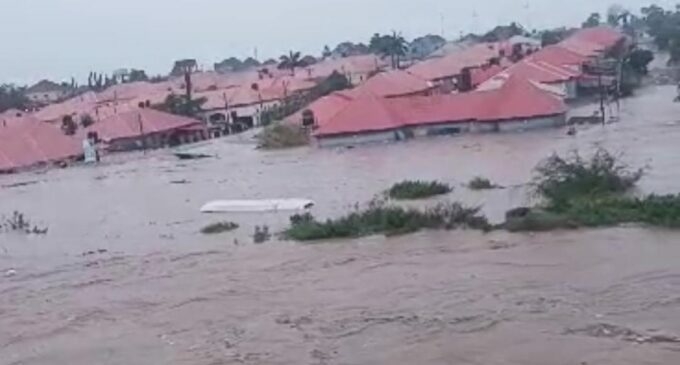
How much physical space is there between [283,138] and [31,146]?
800 cm

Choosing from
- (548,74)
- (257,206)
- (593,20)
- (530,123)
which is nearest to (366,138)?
(530,123)

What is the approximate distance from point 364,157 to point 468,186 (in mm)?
7399

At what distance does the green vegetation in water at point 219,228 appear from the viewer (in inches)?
751

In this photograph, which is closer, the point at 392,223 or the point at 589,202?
the point at 589,202

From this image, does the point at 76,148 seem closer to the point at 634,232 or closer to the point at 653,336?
the point at 634,232

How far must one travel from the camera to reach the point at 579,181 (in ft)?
59.1

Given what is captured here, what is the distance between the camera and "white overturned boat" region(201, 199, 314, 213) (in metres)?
20.9

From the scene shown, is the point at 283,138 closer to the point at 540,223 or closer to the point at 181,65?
the point at 540,223

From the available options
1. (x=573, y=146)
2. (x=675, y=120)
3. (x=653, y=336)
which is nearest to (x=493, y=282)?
(x=653, y=336)

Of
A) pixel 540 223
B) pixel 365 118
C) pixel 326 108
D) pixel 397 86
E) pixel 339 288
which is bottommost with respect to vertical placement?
pixel 339 288

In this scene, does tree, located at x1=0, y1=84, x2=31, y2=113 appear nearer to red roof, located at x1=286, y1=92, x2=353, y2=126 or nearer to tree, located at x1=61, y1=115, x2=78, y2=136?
tree, located at x1=61, y1=115, x2=78, y2=136

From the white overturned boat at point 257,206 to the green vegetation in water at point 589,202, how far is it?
15.1 ft

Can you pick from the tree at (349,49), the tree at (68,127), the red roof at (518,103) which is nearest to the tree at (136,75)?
the tree at (349,49)

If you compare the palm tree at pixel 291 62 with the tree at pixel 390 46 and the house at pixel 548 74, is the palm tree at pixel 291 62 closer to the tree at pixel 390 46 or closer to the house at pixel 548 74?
the tree at pixel 390 46
